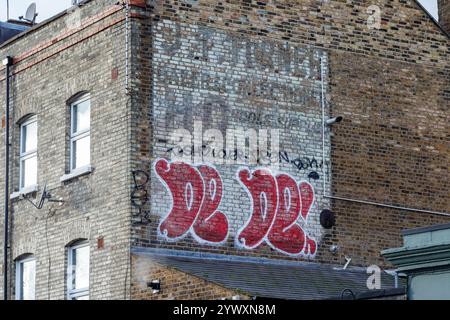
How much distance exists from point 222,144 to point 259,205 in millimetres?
1512

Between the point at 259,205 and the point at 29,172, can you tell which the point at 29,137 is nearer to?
the point at 29,172

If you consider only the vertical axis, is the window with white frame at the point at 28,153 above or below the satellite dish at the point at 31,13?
below

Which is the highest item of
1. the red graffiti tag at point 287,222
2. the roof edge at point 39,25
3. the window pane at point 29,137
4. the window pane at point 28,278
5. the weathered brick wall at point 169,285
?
the roof edge at point 39,25

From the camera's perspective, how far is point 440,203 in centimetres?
3008

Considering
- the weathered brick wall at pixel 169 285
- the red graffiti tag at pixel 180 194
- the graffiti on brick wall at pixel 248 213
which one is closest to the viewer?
the weathered brick wall at pixel 169 285

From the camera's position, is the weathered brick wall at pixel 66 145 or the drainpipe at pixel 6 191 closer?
the weathered brick wall at pixel 66 145

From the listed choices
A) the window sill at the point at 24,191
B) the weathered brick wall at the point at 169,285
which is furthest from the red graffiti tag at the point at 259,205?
the window sill at the point at 24,191

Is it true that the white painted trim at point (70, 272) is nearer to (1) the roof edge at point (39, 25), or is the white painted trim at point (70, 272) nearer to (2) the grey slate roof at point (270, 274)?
(2) the grey slate roof at point (270, 274)

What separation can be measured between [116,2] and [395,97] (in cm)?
690

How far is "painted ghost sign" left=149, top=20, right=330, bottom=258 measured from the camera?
26891 mm

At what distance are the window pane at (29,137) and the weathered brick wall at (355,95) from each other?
419cm

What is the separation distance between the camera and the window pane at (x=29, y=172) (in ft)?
97.7

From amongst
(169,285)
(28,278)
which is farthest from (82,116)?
(169,285)

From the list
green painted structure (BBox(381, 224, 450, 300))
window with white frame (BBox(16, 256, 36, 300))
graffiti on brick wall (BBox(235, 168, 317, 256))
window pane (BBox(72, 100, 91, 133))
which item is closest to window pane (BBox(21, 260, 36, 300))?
window with white frame (BBox(16, 256, 36, 300))
